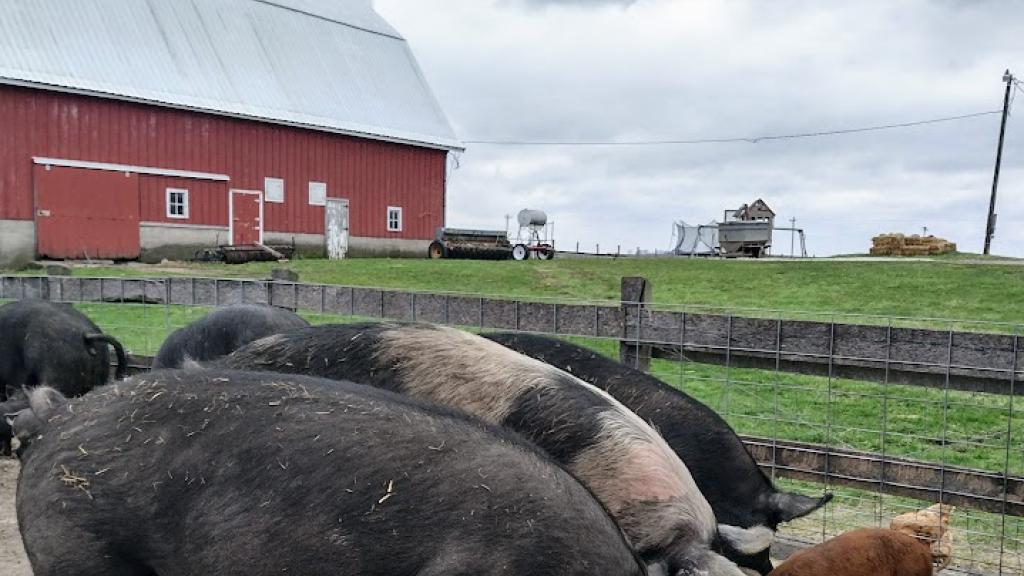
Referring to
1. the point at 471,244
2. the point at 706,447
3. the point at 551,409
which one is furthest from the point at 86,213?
the point at 551,409

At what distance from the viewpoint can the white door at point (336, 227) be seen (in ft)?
105

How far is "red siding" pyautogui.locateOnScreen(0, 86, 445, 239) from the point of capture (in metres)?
24.5

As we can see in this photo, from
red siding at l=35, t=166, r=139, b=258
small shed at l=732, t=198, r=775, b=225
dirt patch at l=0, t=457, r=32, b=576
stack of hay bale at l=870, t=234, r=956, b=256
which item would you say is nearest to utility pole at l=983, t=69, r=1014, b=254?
stack of hay bale at l=870, t=234, r=956, b=256

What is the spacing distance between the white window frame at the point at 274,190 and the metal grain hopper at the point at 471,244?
238 inches

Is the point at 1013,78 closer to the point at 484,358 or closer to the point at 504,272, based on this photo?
the point at 504,272

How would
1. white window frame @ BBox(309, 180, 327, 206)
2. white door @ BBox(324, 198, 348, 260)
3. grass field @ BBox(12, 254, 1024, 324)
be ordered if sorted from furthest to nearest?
white door @ BBox(324, 198, 348, 260) → white window frame @ BBox(309, 180, 327, 206) → grass field @ BBox(12, 254, 1024, 324)

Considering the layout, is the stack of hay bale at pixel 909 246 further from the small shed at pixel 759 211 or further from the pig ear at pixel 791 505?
the pig ear at pixel 791 505

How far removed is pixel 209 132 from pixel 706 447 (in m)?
→ 26.6

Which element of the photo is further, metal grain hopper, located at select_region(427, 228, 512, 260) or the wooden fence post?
metal grain hopper, located at select_region(427, 228, 512, 260)

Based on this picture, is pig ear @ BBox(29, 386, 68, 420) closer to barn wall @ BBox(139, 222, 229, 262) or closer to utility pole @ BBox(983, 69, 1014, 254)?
barn wall @ BBox(139, 222, 229, 262)

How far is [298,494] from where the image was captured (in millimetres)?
2707

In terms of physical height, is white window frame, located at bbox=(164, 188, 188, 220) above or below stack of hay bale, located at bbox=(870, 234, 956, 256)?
above

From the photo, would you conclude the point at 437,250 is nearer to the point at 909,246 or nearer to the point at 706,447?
the point at 909,246

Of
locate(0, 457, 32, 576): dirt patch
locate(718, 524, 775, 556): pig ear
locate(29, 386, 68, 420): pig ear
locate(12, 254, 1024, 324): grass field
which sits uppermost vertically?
locate(29, 386, 68, 420): pig ear
